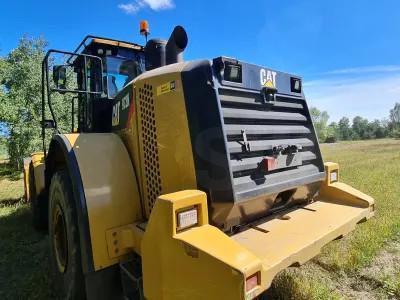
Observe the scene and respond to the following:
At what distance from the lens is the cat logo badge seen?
9.66 feet

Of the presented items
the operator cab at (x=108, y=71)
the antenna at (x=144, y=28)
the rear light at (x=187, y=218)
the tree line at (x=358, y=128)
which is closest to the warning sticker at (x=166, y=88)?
the rear light at (x=187, y=218)

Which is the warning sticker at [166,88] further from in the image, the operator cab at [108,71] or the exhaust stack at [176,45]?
the operator cab at [108,71]

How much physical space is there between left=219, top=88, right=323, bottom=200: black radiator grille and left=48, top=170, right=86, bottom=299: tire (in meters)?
1.52

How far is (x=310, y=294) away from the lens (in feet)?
10.5

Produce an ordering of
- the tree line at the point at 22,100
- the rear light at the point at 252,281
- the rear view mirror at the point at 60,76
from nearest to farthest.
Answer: the rear light at the point at 252,281 → the rear view mirror at the point at 60,76 → the tree line at the point at 22,100

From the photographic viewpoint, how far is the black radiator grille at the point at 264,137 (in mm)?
2613

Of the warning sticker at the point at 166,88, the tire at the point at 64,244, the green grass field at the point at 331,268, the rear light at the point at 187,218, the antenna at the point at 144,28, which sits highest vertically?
the antenna at the point at 144,28

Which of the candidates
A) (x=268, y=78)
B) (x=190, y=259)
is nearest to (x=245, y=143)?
(x=268, y=78)

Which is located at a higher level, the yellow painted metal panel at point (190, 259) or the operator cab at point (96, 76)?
the operator cab at point (96, 76)

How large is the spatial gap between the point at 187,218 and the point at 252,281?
572 mm

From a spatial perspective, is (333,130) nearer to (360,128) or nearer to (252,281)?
(360,128)

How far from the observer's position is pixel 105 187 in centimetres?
282

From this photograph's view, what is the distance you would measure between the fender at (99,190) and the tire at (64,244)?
0.88 ft

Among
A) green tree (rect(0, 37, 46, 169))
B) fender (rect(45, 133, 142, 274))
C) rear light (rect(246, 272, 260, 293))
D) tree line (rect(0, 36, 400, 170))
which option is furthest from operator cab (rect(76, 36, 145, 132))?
green tree (rect(0, 37, 46, 169))
